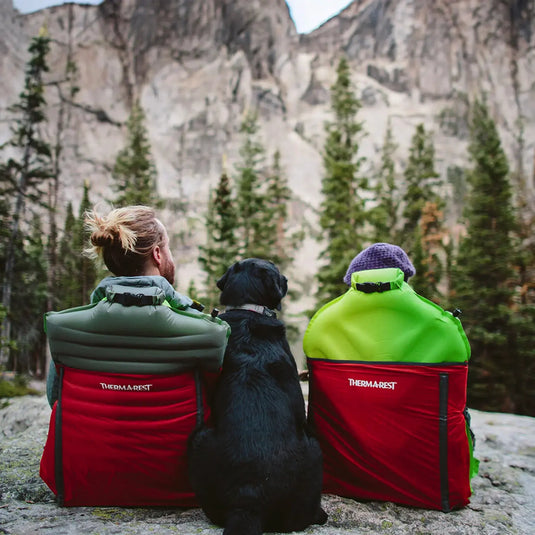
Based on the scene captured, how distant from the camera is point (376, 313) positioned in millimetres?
3096

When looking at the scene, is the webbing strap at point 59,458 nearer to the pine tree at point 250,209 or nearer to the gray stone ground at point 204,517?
the gray stone ground at point 204,517

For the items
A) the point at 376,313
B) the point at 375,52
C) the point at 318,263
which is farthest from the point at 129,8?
the point at 376,313

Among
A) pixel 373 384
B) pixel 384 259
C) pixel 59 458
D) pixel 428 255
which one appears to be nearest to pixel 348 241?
pixel 428 255

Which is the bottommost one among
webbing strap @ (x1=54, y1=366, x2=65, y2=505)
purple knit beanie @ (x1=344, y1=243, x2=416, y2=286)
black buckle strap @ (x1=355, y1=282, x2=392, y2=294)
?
webbing strap @ (x1=54, y1=366, x2=65, y2=505)

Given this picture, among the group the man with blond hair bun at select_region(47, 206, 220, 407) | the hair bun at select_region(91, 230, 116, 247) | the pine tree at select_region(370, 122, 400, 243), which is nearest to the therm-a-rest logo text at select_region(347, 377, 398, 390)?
the man with blond hair bun at select_region(47, 206, 220, 407)

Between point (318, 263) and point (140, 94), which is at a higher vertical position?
point (140, 94)

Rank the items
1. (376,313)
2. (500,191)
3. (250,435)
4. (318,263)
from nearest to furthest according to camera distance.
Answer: (250,435) < (376,313) < (500,191) < (318,263)

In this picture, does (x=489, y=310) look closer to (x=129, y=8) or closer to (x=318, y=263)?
(x=318, y=263)

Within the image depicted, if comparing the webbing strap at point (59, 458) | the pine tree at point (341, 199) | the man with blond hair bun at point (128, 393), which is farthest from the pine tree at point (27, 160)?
the man with blond hair bun at point (128, 393)

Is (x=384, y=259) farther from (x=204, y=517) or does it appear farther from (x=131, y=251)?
(x=204, y=517)

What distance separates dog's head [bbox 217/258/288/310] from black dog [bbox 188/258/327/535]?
150 mm

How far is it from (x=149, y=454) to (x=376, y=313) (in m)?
1.89

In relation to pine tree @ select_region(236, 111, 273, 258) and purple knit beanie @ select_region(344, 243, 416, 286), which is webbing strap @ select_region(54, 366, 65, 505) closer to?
purple knit beanie @ select_region(344, 243, 416, 286)

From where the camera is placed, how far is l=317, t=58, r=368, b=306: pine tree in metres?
19.8
